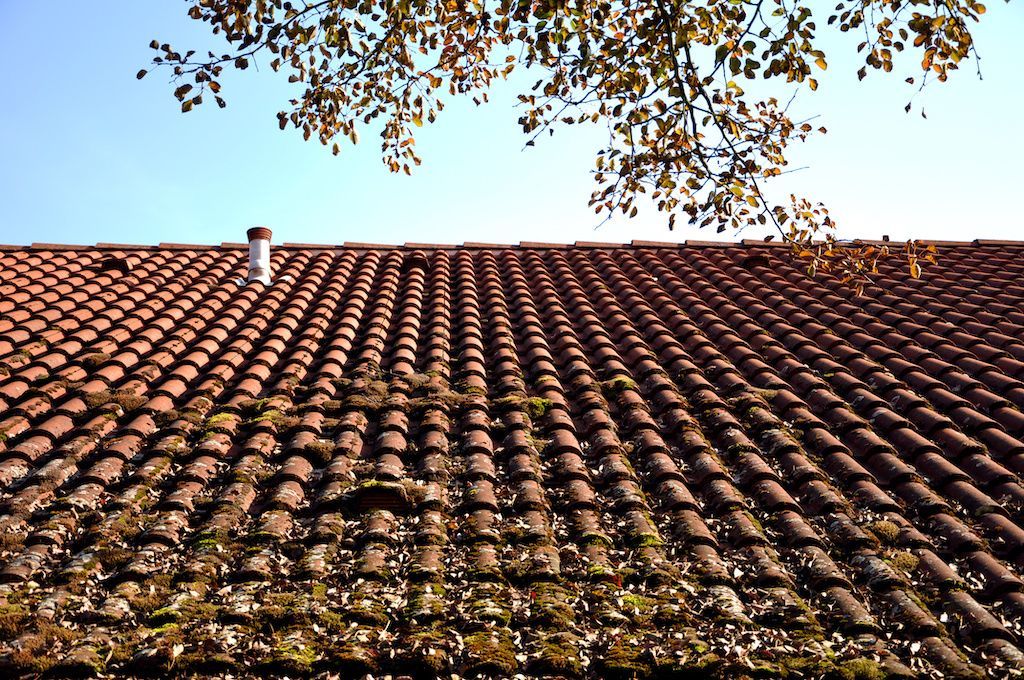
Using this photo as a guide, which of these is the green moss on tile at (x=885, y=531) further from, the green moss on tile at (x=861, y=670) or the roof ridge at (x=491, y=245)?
the roof ridge at (x=491, y=245)

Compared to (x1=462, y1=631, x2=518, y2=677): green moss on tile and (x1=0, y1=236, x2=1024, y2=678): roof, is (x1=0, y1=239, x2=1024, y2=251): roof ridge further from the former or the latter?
(x1=462, y1=631, x2=518, y2=677): green moss on tile

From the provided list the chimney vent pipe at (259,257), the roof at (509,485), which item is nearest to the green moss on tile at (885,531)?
the roof at (509,485)

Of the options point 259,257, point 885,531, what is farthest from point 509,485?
point 259,257

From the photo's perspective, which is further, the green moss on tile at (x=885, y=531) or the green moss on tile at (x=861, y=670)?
the green moss on tile at (x=885, y=531)

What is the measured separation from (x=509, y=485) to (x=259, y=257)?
17.5 feet

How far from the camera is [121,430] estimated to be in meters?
4.98

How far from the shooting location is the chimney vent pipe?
8.70 metres

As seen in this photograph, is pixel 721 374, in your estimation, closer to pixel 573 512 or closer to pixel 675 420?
pixel 675 420

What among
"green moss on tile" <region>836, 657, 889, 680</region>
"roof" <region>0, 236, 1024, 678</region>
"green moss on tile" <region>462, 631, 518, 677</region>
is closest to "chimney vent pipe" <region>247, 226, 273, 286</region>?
"roof" <region>0, 236, 1024, 678</region>

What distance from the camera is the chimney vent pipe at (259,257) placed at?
8.70 meters

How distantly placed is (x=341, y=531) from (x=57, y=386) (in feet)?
9.32

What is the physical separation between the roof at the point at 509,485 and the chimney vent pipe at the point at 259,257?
70 cm

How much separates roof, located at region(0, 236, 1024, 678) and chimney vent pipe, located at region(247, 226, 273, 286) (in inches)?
27.7

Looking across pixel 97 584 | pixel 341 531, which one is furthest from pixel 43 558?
pixel 341 531
